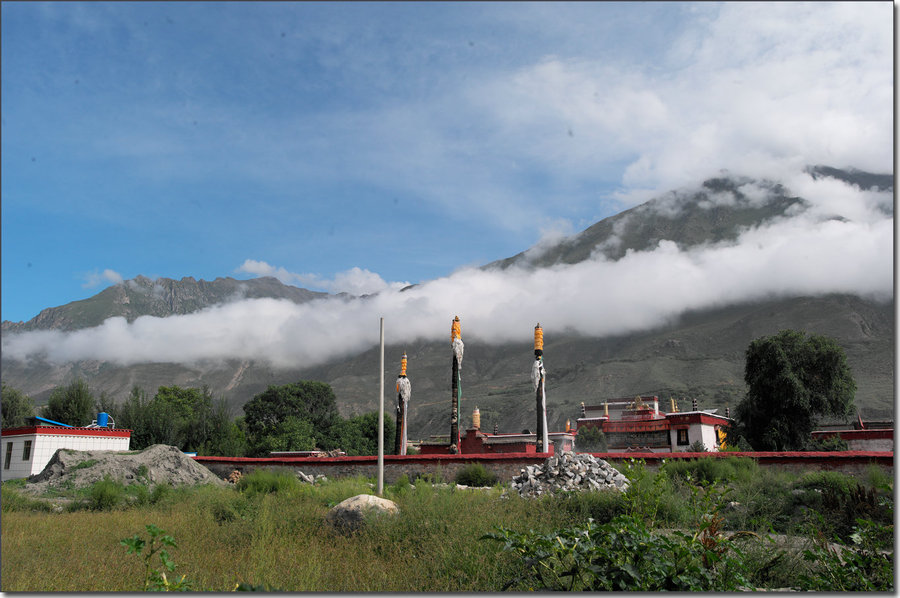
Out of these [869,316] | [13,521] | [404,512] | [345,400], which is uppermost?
[869,316]

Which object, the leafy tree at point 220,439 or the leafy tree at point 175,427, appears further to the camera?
the leafy tree at point 220,439

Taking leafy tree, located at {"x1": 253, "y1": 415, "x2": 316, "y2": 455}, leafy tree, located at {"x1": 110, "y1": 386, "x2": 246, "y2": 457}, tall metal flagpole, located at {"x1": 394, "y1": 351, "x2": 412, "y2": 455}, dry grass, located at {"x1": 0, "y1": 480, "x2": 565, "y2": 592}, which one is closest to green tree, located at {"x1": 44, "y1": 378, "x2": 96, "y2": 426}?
leafy tree, located at {"x1": 110, "y1": 386, "x2": 246, "y2": 457}

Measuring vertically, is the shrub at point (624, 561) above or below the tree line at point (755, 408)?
above

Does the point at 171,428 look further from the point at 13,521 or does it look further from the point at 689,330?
the point at 689,330

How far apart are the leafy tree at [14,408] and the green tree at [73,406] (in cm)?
351

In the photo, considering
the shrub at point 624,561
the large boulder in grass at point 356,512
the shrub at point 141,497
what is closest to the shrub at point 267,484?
the shrub at point 141,497

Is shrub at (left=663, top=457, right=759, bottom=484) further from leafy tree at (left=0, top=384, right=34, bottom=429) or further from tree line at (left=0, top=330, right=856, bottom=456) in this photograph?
leafy tree at (left=0, top=384, right=34, bottom=429)

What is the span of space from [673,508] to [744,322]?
155907 millimetres

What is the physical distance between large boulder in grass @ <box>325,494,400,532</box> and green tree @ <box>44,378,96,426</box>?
1360 inches

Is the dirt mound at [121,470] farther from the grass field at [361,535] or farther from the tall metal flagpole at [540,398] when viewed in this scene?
the tall metal flagpole at [540,398]

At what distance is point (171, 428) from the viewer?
3675 centimetres

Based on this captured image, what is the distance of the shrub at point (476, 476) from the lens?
17875mm

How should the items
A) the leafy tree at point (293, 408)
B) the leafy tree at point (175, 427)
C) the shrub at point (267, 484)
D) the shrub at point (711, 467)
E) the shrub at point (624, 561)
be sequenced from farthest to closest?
the leafy tree at point (293, 408) < the leafy tree at point (175, 427) < the shrub at point (267, 484) < the shrub at point (711, 467) < the shrub at point (624, 561)

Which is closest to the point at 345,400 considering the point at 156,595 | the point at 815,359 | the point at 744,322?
the point at 744,322
